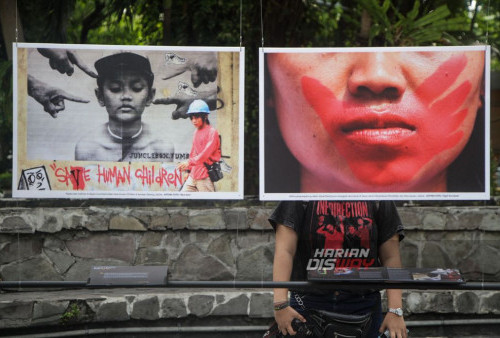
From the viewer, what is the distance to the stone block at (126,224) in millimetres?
5066

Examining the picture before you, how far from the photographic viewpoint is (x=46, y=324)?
15.3 feet

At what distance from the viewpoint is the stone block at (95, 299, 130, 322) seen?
4754mm

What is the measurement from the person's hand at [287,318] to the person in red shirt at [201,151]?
540 mm

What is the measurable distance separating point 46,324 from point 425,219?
8.69ft

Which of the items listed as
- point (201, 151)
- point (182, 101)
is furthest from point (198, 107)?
point (201, 151)

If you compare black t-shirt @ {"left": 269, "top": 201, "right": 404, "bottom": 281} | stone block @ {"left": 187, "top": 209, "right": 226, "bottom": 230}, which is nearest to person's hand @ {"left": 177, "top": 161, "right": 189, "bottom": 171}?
black t-shirt @ {"left": 269, "top": 201, "right": 404, "bottom": 281}

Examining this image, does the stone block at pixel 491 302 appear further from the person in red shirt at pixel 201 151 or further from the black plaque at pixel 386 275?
the person in red shirt at pixel 201 151

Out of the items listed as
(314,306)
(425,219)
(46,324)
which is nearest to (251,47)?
(425,219)

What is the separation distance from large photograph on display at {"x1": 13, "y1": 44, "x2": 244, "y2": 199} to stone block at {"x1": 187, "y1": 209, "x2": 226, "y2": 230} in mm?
2238

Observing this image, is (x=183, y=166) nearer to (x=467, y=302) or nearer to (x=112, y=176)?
(x=112, y=176)

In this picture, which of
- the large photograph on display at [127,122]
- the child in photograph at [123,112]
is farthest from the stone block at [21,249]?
the child in photograph at [123,112]

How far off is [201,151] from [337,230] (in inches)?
23.7

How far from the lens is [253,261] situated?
5.23 m

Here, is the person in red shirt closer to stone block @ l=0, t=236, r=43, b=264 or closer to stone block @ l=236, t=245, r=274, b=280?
stone block @ l=236, t=245, r=274, b=280
